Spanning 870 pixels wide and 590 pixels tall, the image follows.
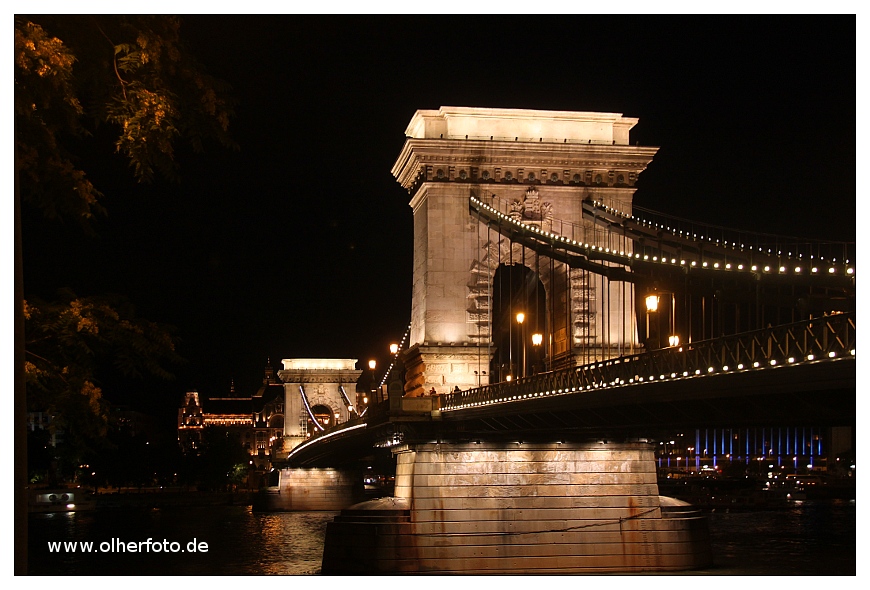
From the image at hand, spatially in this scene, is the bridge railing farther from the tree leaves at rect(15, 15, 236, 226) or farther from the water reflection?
the water reflection

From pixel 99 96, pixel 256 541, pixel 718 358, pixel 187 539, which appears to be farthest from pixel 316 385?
pixel 99 96

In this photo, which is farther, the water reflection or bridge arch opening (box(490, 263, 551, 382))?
bridge arch opening (box(490, 263, 551, 382))

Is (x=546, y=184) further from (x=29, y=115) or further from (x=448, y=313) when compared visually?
(x=29, y=115)

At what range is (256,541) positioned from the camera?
68.5 meters

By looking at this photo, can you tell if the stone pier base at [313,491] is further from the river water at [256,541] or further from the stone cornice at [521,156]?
the stone cornice at [521,156]

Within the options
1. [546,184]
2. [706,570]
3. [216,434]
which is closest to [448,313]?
[546,184]

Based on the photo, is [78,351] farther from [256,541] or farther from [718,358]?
[256,541]

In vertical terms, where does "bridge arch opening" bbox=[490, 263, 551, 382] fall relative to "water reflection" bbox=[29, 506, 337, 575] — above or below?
above

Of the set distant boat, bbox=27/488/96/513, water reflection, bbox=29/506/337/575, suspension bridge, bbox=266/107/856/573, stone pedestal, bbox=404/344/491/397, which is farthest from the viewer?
distant boat, bbox=27/488/96/513

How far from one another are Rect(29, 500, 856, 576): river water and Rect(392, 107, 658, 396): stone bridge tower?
34.7 ft

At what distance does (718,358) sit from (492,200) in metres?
32.8

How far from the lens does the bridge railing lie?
75.0 ft

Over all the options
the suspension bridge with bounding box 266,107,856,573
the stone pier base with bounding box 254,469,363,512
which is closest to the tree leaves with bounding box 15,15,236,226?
the suspension bridge with bounding box 266,107,856,573

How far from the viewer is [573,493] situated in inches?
1809
